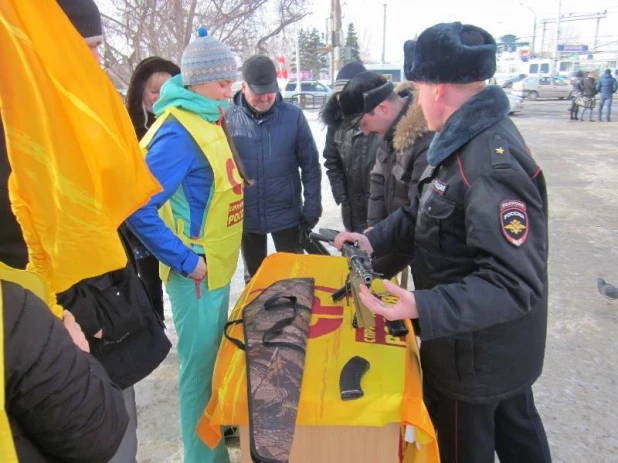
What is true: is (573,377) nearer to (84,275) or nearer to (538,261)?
(538,261)

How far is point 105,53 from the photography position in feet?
26.0

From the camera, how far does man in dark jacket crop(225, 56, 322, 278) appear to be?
323 centimetres

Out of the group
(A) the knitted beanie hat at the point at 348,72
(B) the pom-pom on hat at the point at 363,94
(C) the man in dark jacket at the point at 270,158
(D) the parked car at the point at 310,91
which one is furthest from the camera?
(D) the parked car at the point at 310,91

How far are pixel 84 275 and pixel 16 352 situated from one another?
41 centimetres

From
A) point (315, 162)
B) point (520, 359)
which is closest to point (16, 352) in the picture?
point (520, 359)

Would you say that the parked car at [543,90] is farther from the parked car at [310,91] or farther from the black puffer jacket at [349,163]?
the black puffer jacket at [349,163]

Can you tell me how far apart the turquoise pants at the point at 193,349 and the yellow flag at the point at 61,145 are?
0.95 meters

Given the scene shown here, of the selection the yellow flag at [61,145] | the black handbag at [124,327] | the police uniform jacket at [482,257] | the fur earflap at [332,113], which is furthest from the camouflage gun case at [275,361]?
the fur earflap at [332,113]

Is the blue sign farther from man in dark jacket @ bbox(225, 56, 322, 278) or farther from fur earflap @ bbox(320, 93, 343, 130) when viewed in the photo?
man in dark jacket @ bbox(225, 56, 322, 278)

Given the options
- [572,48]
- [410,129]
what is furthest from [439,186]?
[572,48]

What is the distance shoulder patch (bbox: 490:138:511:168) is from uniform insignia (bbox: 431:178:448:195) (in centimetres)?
17

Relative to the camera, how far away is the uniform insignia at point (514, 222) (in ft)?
4.55

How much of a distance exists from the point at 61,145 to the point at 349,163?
2.54 metres

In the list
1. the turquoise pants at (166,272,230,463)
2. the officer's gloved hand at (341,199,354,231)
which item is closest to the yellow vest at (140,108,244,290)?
the turquoise pants at (166,272,230,463)
